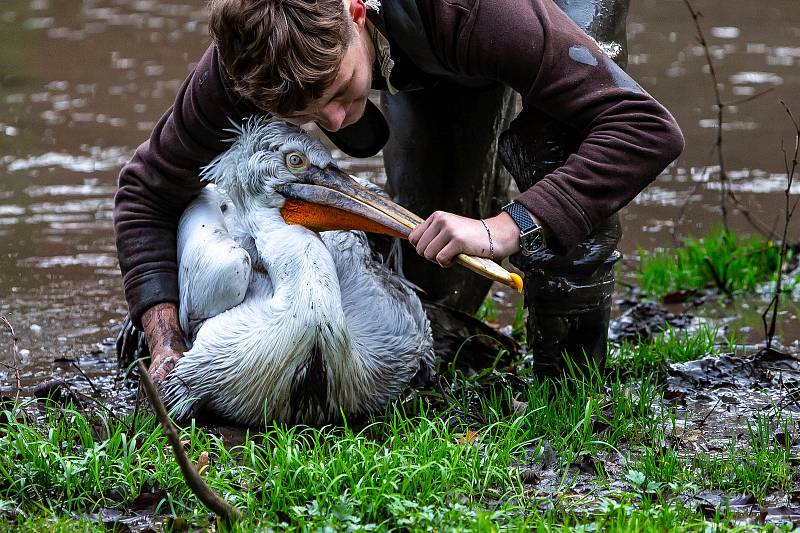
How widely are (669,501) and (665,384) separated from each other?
3.31ft

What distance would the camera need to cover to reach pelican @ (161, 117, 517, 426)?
3758 millimetres

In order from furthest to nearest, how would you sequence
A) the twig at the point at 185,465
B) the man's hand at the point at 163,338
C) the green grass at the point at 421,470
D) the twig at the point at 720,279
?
1. the twig at the point at 720,279
2. the man's hand at the point at 163,338
3. the green grass at the point at 421,470
4. the twig at the point at 185,465

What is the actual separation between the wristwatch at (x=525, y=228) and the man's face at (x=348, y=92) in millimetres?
563

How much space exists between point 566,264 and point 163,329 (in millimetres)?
1455

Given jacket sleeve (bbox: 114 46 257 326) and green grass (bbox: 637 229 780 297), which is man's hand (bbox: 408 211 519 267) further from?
green grass (bbox: 637 229 780 297)

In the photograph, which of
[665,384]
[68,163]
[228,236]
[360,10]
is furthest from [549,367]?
[68,163]

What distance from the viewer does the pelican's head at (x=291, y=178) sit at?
3.92 m

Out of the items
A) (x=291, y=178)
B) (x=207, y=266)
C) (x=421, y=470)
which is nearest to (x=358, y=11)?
(x=291, y=178)

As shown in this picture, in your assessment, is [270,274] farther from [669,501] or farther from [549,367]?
[669,501]

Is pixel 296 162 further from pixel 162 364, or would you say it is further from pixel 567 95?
pixel 567 95

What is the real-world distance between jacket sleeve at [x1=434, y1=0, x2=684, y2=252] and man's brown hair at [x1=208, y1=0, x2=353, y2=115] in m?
0.38

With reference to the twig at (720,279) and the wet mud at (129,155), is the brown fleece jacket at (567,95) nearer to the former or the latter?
the wet mud at (129,155)

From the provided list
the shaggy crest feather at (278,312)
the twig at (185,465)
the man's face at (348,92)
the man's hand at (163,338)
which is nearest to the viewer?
the twig at (185,465)

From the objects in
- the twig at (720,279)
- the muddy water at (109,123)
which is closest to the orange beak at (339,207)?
the muddy water at (109,123)
